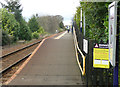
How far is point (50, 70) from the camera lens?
25.8ft

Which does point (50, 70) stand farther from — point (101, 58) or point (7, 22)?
point (7, 22)

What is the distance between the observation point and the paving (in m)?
6.40

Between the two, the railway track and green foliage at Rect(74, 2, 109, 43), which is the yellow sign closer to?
green foliage at Rect(74, 2, 109, 43)

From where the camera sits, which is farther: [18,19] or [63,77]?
[18,19]

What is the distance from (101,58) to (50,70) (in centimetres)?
434

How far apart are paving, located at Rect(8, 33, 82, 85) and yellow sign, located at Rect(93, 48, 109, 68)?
8.12ft

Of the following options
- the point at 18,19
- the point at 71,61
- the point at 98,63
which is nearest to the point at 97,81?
the point at 98,63

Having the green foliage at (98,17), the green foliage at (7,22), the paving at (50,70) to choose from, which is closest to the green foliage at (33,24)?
the green foliage at (7,22)

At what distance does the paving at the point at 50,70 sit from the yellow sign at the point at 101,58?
2475 mm

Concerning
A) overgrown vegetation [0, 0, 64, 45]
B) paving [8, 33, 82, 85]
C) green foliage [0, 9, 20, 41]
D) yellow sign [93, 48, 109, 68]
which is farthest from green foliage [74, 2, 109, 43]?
green foliage [0, 9, 20, 41]

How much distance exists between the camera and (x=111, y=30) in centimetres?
304

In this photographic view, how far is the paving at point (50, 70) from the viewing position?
21.0 ft

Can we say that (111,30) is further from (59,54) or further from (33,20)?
(33,20)

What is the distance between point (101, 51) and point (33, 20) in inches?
2111
